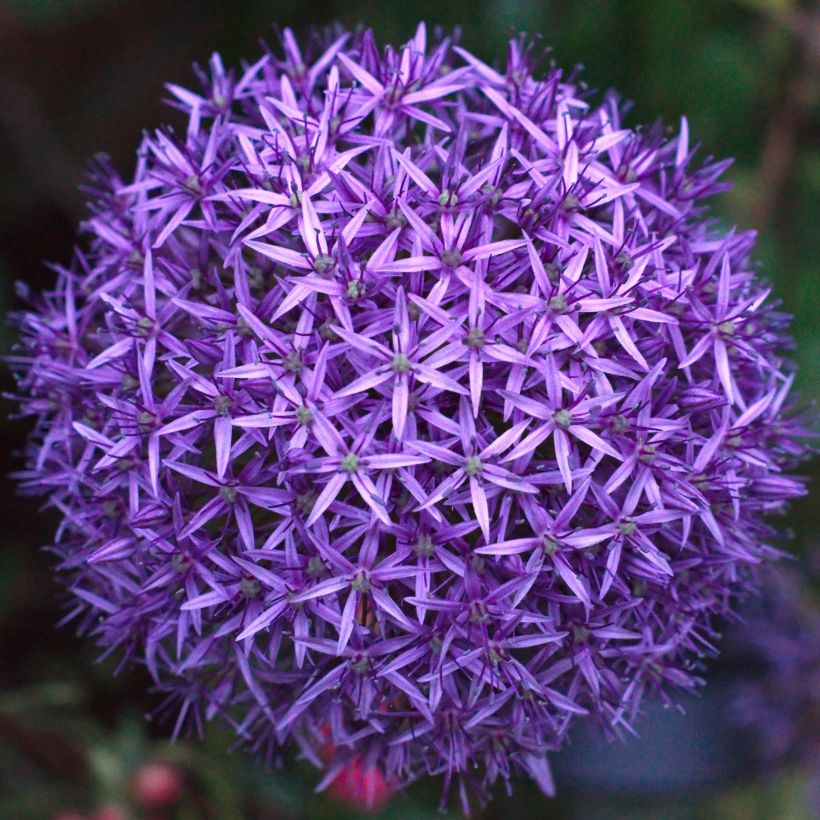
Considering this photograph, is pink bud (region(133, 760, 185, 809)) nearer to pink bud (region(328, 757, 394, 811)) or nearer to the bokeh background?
the bokeh background

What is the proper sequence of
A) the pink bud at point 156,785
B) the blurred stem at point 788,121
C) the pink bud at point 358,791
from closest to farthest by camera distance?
1. the pink bud at point 358,791
2. the pink bud at point 156,785
3. the blurred stem at point 788,121

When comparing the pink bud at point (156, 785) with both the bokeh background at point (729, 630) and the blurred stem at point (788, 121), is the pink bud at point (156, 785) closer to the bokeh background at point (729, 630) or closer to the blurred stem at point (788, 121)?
the bokeh background at point (729, 630)

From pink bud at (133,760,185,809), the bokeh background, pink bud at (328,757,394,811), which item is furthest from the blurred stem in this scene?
pink bud at (133,760,185,809)

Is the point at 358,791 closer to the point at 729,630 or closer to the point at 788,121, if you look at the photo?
the point at 729,630

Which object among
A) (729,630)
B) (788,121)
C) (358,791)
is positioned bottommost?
(729,630)

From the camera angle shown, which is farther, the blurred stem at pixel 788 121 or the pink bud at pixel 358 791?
the blurred stem at pixel 788 121

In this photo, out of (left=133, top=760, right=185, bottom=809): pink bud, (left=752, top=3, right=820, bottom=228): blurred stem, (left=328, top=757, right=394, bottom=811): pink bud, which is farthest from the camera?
(left=752, top=3, right=820, bottom=228): blurred stem

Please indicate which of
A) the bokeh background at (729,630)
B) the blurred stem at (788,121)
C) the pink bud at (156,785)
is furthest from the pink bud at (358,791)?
the blurred stem at (788,121)

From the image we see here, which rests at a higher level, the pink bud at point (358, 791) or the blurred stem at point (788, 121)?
the blurred stem at point (788, 121)

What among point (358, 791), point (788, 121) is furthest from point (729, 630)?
point (788, 121)

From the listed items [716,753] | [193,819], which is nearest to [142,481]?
[193,819]
